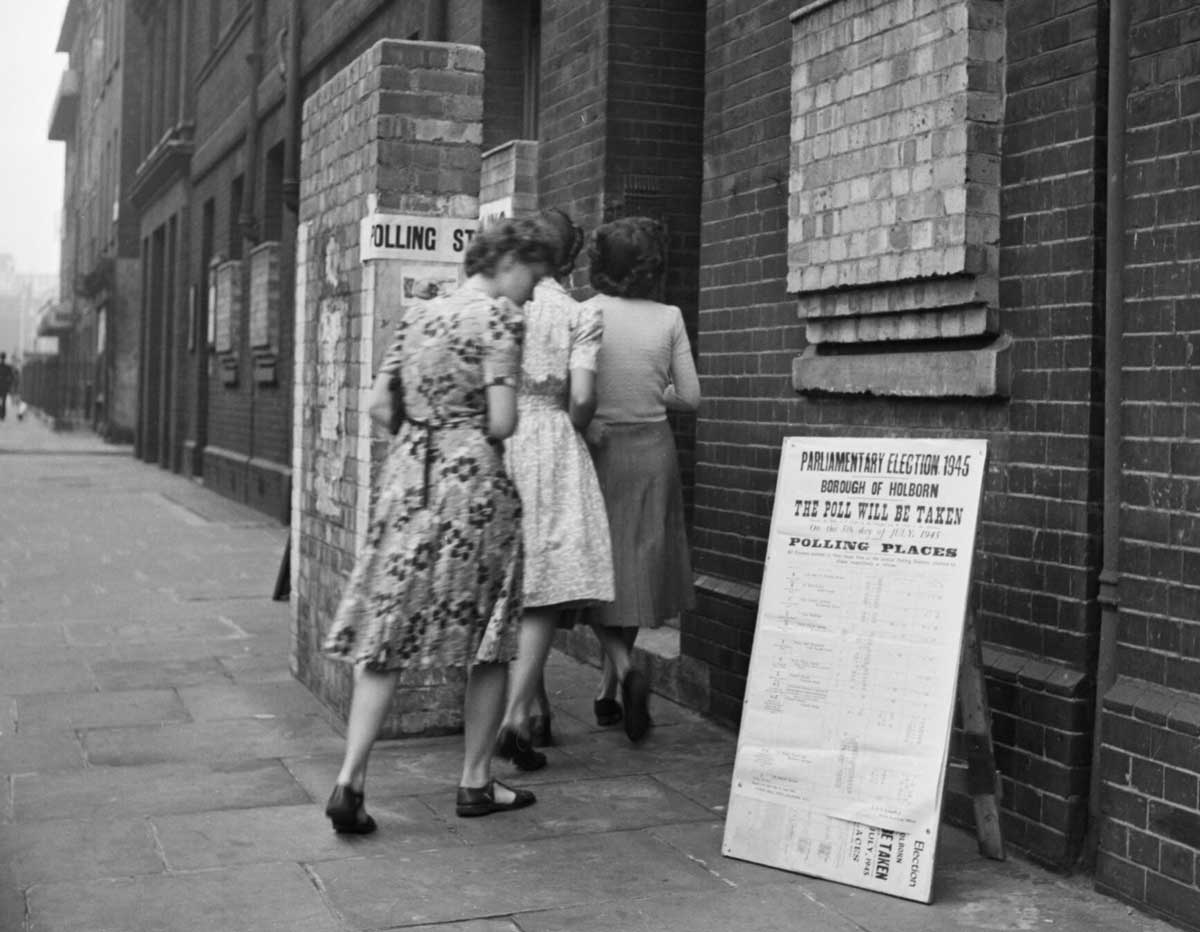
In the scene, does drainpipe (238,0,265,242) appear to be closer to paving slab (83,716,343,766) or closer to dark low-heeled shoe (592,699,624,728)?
paving slab (83,716,343,766)

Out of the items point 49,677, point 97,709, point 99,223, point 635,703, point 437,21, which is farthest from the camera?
point 99,223

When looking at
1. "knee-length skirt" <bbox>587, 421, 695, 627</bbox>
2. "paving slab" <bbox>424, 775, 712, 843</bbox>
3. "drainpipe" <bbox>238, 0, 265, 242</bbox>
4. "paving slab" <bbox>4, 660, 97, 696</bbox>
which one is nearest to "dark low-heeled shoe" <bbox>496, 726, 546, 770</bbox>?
"paving slab" <bbox>424, 775, 712, 843</bbox>

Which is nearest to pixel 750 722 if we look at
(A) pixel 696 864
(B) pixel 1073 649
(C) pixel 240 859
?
(A) pixel 696 864

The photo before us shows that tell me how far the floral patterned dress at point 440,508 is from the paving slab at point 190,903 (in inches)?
29.2

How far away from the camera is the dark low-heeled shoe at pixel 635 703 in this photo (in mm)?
6012

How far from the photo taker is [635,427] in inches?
240

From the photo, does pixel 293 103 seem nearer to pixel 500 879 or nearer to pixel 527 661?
pixel 527 661

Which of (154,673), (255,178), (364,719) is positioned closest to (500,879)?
(364,719)

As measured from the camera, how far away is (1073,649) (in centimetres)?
472

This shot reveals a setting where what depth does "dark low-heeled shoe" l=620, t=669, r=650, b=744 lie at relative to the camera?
19.7ft

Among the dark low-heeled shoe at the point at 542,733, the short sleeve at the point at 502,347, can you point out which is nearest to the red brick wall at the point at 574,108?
the dark low-heeled shoe at the point at 542,733

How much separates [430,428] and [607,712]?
200 cm

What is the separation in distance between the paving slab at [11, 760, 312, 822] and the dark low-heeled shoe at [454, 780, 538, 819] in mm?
559

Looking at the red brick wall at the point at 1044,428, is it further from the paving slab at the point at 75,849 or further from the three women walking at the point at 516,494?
the paving slab at the point at 75,849
